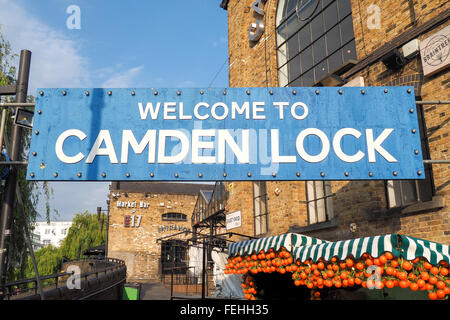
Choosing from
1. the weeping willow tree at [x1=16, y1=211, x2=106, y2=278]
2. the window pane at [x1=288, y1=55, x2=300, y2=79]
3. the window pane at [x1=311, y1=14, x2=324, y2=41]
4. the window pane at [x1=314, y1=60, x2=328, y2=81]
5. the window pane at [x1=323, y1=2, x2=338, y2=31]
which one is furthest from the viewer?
the weeping willow tree at [x1=16, y1=211, x2=106, y2=278]

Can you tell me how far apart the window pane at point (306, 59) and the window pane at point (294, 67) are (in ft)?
0.72

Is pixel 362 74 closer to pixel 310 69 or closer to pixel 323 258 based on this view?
pixel 310 69

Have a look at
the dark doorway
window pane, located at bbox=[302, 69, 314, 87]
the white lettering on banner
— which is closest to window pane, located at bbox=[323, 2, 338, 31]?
window pane, located at bbox=[302, 69, 314, 87]

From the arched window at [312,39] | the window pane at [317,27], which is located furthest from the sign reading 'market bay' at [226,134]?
the window pane at [317,27]

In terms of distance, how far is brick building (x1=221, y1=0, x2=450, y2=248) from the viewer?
20.3 feet

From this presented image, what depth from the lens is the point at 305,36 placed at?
10.7 m

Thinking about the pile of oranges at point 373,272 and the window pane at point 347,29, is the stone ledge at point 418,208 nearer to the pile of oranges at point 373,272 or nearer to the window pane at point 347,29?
the pile of oranges at point 373,272

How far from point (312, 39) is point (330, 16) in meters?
0.83

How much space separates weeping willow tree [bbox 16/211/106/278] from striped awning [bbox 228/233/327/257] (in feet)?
80.8

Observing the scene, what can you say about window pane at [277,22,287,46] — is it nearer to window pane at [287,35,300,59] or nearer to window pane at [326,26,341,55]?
window pane at [287,35,300,59]

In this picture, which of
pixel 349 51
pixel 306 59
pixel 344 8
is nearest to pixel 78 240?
pixel 306 59

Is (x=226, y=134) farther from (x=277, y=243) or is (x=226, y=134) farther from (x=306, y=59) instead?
(x=306, y=59)
